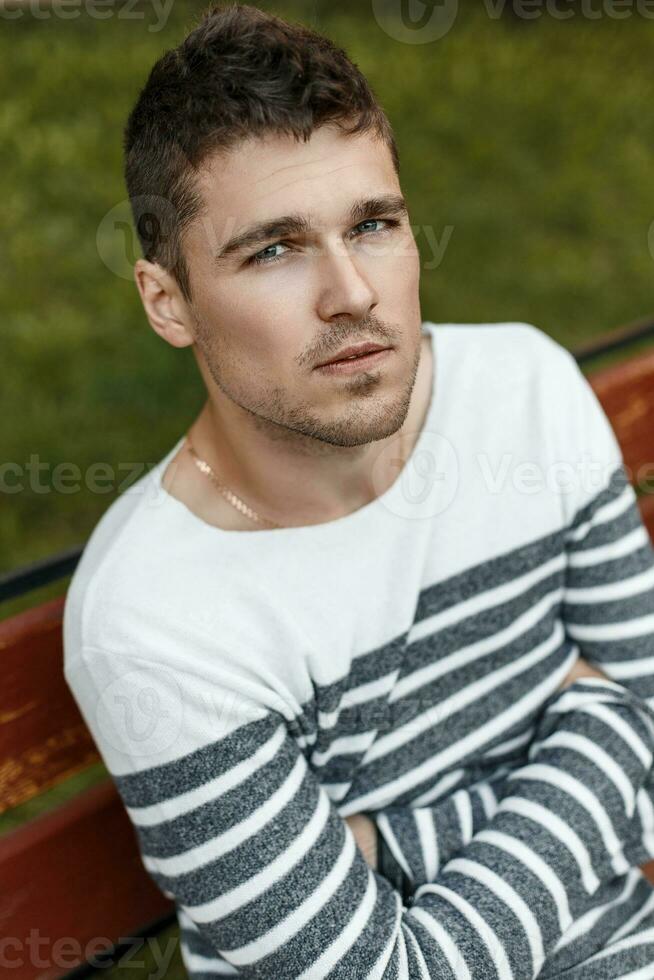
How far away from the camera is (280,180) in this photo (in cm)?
147

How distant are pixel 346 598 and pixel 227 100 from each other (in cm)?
74

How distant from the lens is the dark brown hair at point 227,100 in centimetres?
147

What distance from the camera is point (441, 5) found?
6539mm

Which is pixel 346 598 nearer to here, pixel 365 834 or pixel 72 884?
pixel 365 834

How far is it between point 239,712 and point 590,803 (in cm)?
59

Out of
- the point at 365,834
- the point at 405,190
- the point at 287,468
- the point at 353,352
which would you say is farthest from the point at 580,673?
the point at 405,190

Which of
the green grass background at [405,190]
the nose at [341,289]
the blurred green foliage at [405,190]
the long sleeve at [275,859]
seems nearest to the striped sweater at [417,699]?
the long sleeve at [275,859]

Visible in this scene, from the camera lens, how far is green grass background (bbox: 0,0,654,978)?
370cm

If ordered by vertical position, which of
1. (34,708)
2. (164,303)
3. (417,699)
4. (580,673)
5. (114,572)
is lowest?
(580,673)

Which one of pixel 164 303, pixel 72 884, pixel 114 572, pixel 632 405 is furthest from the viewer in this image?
pixel 632 405

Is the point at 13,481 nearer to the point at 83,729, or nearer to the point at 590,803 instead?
the point at 83,729

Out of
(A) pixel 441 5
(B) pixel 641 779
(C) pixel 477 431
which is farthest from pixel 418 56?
(B) pixel 641 779

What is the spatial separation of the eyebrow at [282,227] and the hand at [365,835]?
0.91m

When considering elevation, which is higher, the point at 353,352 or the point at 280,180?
the point at 280,180
